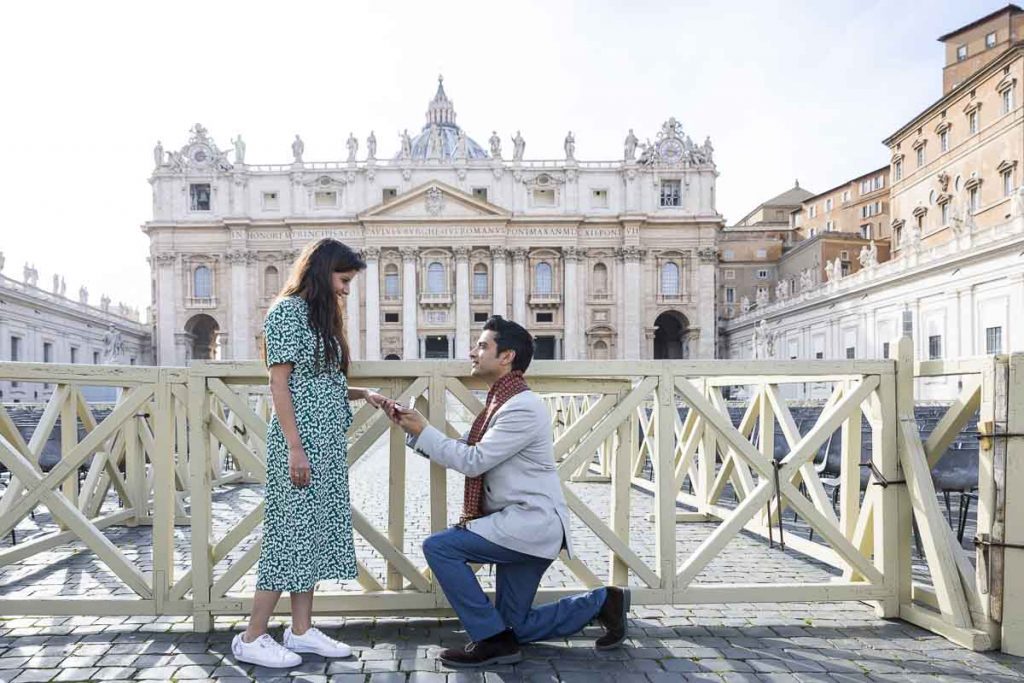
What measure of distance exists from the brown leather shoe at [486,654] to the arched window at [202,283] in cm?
5447

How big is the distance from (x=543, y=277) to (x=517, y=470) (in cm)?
4958

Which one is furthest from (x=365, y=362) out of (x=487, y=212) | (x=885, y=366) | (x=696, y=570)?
(x=487, y=212)

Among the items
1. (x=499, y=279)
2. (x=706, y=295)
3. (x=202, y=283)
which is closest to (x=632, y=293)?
(x=706, y=295)

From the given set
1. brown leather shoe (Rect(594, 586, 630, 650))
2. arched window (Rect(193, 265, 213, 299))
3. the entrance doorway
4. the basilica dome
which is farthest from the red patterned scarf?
the basilica dome

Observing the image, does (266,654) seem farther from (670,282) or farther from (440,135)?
(440,135)

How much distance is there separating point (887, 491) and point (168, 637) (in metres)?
4.35

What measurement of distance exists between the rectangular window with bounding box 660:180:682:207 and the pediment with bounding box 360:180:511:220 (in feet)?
40.8

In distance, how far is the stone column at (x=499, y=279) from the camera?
5144cm

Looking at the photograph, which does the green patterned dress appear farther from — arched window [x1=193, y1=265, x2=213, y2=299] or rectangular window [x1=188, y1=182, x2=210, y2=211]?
rectangular window [x1=188, y1=182, x2=210, y2=211]

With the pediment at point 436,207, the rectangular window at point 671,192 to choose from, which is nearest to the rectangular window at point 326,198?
the pediment at point 436,207

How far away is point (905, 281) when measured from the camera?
30734mm

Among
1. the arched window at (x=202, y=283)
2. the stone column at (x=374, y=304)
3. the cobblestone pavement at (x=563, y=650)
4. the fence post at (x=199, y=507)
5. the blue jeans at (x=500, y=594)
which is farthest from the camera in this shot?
the arched window at (x=202, y=283)

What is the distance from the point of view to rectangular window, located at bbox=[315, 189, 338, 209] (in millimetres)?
51938

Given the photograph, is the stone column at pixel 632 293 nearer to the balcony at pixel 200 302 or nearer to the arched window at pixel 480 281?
the arched window at pixel 480 281
